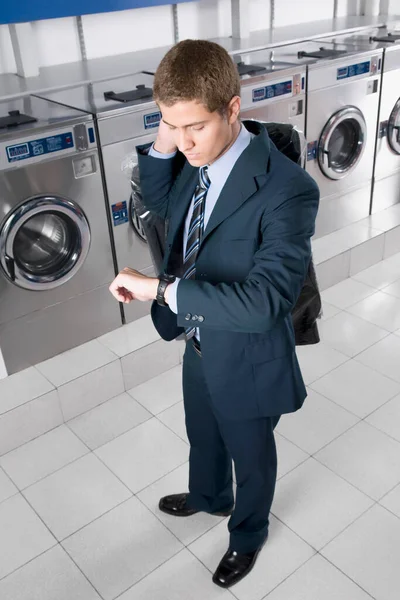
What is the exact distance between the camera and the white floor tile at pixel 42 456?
285 cm

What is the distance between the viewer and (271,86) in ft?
12.4

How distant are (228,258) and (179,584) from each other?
1.34 m

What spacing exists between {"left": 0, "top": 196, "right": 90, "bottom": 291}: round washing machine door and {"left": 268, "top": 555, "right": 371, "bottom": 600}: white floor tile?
6.09 ft

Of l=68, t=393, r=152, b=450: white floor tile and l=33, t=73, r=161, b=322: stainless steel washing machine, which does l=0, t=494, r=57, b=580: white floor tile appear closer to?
l=68, t=393, r=152, b=450: white floor tile

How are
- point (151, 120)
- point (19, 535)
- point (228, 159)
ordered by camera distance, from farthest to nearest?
1. point (151, 120)
2. point (19, 535)
3. point (228, 159)

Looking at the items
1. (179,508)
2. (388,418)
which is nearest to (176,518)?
(179,508)

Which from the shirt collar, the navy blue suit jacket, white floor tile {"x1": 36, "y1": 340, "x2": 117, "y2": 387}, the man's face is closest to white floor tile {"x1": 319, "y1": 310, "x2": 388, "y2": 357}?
white floor tile {"x1": 36, "y1": 340, "x2": 117, "y2": 387}

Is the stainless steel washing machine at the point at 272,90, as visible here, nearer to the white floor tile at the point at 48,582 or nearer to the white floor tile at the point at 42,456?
the white floor tile at the point at 42,456

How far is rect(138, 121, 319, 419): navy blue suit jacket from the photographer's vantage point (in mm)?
1559

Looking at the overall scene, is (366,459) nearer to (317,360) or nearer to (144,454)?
A: (317,360)

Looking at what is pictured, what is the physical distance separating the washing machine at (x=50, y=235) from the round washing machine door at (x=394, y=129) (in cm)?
259

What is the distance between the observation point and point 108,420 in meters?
3.17

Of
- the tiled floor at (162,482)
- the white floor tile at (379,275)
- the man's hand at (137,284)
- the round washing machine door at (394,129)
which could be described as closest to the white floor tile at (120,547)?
the tiled floor at (162,482)

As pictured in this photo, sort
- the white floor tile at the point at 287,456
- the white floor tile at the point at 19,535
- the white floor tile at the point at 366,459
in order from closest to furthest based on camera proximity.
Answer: the white floor tile at the point at 19,535 < the white floor tile at the point at 366,459 < the white floor tile at the point at 287,456
